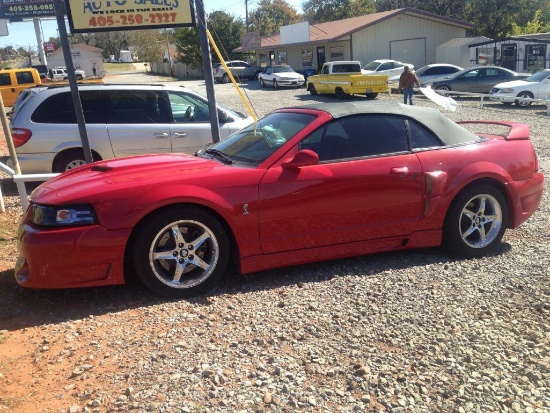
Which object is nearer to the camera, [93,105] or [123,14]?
[123,14]

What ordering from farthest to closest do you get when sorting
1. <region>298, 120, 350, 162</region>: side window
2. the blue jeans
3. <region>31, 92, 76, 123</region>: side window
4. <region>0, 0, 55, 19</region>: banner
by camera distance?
<region>0, 0, 55, 19</region>: banner, the blue jeans, <region>31, 92, 76, 123</region>: side window, <region>298, 120, 350, 162</region>: side window

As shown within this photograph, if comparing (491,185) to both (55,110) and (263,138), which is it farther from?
(55,110)

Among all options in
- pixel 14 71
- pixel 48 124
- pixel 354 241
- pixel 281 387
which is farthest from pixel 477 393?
pixel 14 71

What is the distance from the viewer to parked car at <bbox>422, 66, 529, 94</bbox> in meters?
22.4

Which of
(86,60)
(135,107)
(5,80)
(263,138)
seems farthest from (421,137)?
(86,60)

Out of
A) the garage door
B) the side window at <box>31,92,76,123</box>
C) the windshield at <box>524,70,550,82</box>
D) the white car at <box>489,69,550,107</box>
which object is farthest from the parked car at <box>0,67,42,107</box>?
the garage door

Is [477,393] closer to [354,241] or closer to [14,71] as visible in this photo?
[354,241]

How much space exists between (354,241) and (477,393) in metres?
1.86

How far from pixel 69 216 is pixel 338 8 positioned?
65.0 meters

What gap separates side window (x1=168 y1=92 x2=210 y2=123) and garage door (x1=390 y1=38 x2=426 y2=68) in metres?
32.0

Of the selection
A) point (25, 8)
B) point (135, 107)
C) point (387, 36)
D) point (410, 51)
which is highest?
point (25, 8)

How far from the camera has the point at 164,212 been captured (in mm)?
4012

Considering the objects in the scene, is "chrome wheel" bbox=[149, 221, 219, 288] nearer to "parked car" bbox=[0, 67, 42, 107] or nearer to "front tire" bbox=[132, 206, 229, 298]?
"front tire" bbox=[132, 206, 229, 298]

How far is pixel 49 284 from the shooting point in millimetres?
3861
